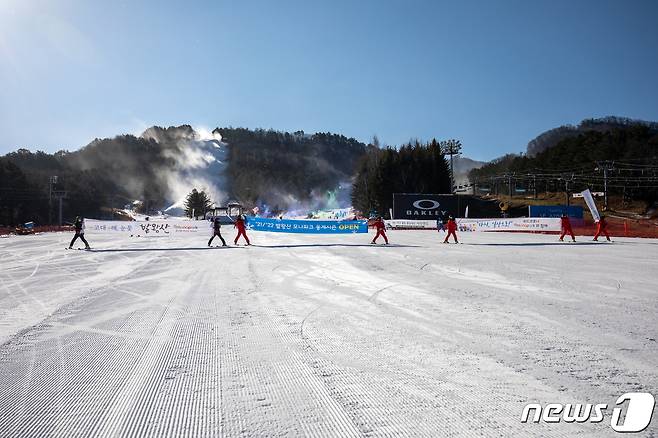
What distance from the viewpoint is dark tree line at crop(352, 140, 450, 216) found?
7994cm

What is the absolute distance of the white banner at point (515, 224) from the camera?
3225cm

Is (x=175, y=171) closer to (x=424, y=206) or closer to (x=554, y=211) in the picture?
(x=424, y=206)

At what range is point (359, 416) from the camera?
2.83m

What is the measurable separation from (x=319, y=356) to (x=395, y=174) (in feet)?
263

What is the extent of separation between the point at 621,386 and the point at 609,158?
93.2 meters

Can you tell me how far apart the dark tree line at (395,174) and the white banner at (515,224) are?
38.7 meters

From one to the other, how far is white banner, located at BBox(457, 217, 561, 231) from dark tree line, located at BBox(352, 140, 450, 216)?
127 feet

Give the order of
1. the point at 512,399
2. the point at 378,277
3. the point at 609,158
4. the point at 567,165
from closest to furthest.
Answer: the point at 512,399, the point at 378,277, the point at 609,158, the point at 567,165

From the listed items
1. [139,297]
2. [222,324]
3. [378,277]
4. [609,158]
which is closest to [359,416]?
[222,324]

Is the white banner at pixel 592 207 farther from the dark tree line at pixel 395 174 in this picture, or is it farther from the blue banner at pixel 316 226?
the dark tree line at pixel 395 174

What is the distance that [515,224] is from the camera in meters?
34.3

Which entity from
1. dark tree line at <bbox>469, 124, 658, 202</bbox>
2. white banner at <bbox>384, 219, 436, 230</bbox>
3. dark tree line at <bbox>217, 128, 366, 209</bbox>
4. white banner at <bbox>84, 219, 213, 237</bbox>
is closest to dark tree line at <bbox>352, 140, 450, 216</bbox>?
dark tree line at <bbox>469, 124, 658, 202</bbox>

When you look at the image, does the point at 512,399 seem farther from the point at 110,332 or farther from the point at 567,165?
the point at 567,165

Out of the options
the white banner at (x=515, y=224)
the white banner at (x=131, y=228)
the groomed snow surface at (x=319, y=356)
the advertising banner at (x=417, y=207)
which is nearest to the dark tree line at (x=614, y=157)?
the advertising banner at (x=417, y=207)
